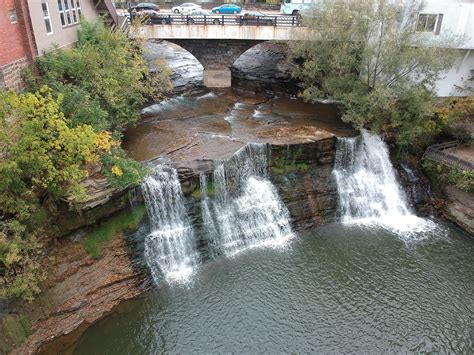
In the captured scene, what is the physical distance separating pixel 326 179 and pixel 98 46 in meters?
16.8

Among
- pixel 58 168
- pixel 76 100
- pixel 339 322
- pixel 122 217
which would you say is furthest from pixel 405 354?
pixel 76 100

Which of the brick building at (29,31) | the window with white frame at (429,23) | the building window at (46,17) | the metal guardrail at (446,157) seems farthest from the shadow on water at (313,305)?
the building window at (46,17)

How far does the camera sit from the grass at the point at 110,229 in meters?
17.3

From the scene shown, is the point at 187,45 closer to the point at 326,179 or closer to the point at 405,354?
the point at 326,179

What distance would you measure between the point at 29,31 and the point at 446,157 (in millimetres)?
25509

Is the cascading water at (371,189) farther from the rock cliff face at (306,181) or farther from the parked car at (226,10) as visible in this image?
the parked car at (226,10)

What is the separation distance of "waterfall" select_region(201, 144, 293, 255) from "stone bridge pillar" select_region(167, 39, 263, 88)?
16.2 metres

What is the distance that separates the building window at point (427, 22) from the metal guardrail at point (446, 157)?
810 cm

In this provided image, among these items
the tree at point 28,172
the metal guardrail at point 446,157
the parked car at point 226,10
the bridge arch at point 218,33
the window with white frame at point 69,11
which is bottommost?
the metal guardrail at point 446,157

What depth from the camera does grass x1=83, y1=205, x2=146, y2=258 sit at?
1728cm

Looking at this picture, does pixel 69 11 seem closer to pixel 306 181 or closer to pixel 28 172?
pixel 28 172

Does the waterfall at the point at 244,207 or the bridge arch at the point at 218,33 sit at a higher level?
the bridge arch at the point at 218,33

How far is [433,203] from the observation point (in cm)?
2445

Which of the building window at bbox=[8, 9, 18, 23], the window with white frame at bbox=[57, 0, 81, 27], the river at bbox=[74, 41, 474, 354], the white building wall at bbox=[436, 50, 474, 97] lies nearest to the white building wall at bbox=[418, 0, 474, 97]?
the white building wall at bbox=[436, 50, 474, 97]
